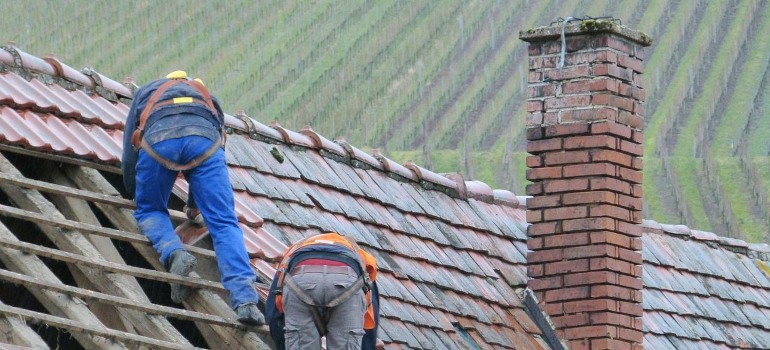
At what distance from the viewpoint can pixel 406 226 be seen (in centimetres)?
980

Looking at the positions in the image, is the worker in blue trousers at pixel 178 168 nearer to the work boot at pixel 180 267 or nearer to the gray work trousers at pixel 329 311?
the work boot at pixel 180 267

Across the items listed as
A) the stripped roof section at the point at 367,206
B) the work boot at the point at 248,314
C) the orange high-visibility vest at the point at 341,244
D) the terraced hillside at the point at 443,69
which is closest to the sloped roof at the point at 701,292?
the stripped roof section at the point at 367,206

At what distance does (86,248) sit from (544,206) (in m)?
4.03

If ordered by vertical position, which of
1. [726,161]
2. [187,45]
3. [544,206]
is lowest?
[544,206]

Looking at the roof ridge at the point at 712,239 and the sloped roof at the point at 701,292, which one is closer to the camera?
the sloped roof at the point at 701,292

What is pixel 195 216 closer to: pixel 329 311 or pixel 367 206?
pixel 329 311

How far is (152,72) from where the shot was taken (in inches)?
2219

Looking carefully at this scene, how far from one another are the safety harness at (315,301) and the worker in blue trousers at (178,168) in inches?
8.7

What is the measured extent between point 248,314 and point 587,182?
376 cm

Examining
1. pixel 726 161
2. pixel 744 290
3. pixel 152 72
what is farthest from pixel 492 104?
pixel 744 290

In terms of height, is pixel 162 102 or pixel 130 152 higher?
pixel 162 102

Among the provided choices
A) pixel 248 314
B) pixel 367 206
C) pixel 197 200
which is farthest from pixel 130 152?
pixel 367 206

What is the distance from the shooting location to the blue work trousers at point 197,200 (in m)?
6.75

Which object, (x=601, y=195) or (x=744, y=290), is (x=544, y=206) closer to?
(x=601, y=195)
